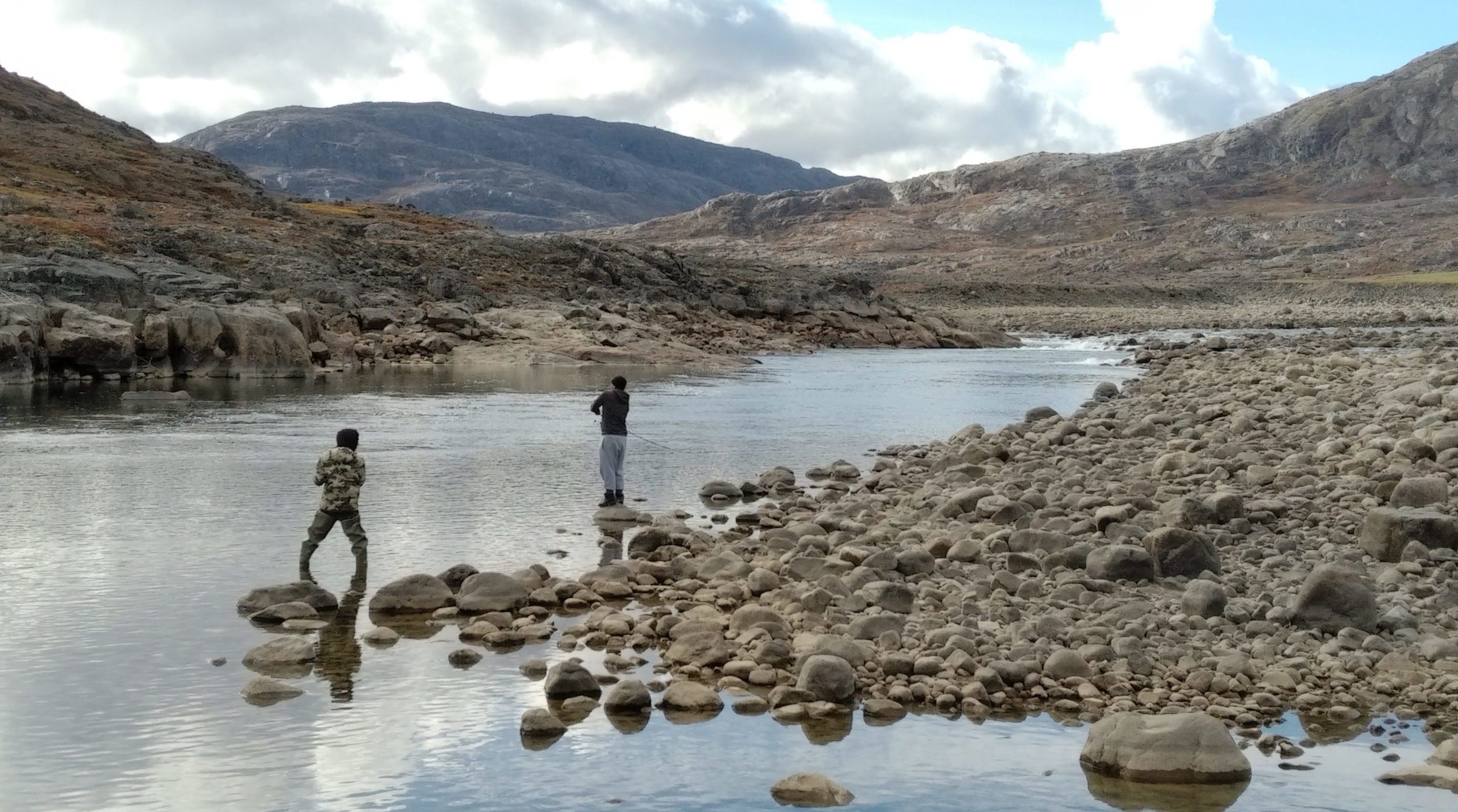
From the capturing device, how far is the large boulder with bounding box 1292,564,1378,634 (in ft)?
33.9

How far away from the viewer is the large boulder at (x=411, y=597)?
1232cm

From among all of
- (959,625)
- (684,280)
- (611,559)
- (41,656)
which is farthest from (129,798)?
(684,280)

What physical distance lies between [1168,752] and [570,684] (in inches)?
167

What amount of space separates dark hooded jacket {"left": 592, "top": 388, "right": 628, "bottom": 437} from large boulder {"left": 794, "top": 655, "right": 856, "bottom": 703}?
9158 mm

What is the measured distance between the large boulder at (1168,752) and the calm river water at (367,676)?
0.56 ft


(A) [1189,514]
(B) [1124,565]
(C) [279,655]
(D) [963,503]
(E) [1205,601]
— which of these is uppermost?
(A) [1189,514]

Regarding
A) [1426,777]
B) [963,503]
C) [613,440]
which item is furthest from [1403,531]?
[613,440]

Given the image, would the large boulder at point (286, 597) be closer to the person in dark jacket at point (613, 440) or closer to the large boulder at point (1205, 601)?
the person in dark jacket at point (613, 440)

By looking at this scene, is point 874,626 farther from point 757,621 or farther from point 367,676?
point 367,676

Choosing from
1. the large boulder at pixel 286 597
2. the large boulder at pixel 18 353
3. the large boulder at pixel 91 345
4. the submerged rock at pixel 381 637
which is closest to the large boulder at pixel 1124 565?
the submerged rock at pixel 381 637

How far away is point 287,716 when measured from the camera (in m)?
9.24

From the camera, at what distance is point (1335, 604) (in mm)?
10391

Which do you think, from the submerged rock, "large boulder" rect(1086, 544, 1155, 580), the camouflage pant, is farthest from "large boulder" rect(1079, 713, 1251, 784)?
the camouflage pant

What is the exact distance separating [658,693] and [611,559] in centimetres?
512
